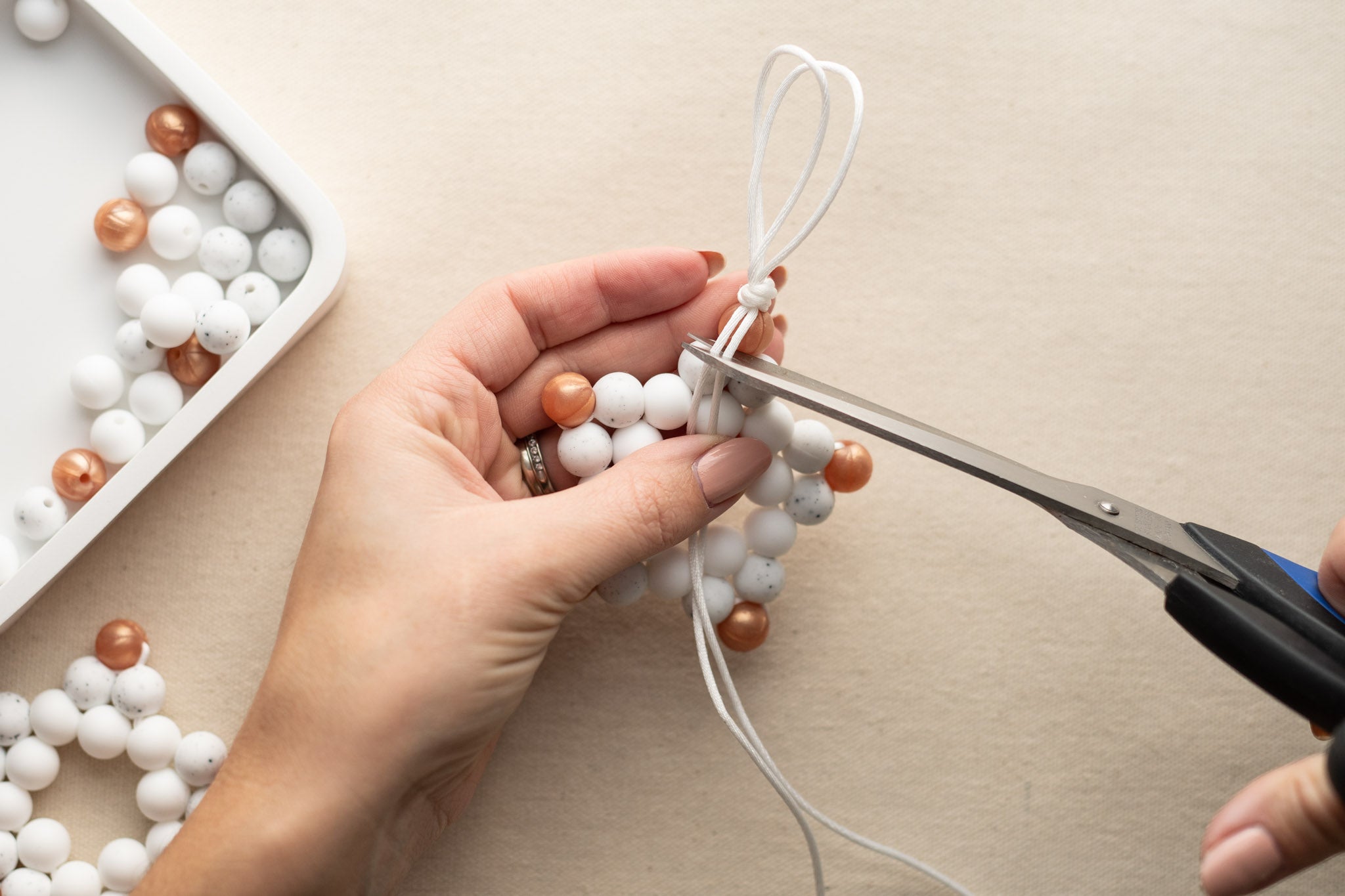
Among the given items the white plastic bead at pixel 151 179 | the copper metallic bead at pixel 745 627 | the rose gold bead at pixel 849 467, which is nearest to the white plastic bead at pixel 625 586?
the copper metallic bead at pixel 745 627

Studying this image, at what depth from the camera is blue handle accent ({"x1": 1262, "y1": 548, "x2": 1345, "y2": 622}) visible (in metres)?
0.79

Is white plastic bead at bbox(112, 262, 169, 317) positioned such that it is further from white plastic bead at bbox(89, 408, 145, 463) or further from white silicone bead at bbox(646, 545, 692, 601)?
white silicone bead at bbox(646, 545, 692, 601)

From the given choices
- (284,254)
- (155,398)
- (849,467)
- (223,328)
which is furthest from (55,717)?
(849,467)

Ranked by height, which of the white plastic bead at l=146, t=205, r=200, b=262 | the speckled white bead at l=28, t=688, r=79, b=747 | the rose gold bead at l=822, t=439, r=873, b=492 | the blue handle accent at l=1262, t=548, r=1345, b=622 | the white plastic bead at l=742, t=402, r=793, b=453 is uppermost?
the white plastic bead at l=146, t=205, r=200, b=262

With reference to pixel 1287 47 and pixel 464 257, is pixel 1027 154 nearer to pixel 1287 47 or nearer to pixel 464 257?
pixel 1287 47

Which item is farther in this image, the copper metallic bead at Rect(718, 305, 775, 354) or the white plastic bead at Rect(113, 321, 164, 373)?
the white plastic bead at Rect(113, 321, 164, 373)

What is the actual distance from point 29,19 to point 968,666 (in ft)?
4.41

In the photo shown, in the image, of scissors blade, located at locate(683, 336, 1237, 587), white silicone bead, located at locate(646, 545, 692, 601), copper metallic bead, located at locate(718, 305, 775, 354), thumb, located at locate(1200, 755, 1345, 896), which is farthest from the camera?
white silicone bead, located at locate(646, 545, 692, 601)

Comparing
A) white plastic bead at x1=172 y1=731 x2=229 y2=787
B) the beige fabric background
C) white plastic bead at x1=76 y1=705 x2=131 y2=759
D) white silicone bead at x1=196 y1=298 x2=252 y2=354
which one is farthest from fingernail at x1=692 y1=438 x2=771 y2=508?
white plastic bead at x1=76 y1=705 x2=131 y2=759

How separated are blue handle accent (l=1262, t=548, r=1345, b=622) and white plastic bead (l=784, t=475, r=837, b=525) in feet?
1.35

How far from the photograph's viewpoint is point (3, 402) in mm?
1060

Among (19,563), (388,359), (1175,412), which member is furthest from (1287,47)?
(19,563)

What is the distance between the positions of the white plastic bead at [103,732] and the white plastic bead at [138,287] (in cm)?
46

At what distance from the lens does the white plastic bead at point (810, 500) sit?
3.19 ft
